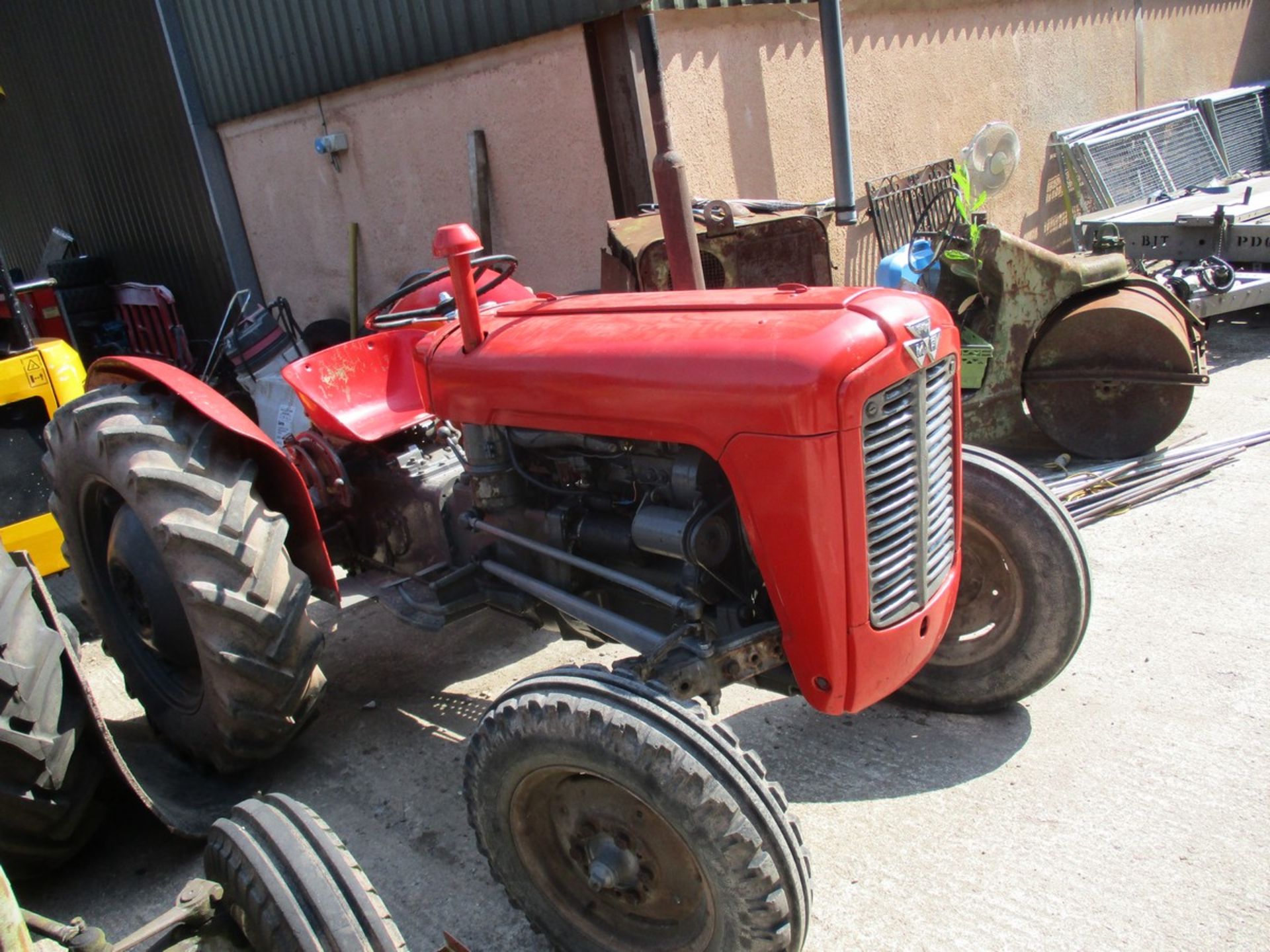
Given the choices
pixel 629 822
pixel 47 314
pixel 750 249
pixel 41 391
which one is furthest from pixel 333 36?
pixel 629 822

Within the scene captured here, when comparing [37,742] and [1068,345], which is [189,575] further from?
[1068,345]

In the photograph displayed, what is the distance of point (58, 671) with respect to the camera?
2525 millimetres

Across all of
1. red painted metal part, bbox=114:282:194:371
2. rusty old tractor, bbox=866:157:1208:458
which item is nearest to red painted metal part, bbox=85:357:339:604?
rusty old tractor, bbox=866:157:1208:458

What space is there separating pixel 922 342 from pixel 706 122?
439 centimetres

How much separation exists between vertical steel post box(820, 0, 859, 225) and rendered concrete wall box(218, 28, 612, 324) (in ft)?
4.67

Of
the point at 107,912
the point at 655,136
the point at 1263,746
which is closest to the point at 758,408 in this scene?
the point at 1263,746

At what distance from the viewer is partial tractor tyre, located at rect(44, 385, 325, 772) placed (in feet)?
8.83

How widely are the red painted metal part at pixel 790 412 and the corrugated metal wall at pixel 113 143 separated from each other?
8287 millimetres

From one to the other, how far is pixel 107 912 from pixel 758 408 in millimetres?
2194

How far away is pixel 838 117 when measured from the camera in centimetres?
615

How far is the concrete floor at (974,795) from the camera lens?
2.26 meters

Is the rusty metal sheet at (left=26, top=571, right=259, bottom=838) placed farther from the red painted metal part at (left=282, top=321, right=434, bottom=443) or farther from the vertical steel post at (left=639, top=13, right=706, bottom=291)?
the vertical steel post at (left=639, top=13, right=706, bottom=291)

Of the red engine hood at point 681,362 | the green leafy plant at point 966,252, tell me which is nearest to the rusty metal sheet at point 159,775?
the red engine hood at point 681,362

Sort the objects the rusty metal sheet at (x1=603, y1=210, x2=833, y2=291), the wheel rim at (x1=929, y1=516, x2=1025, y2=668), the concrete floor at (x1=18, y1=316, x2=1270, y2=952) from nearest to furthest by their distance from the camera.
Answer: the concrete floor at (x1=18, y1=316, x2=1270, y2=952)
the wheel rim at (x1=929, y1=516, x2=1025, y2=668)
the rusty metal sheet at (x1=603, y1=210, x2=833, y2=291)
